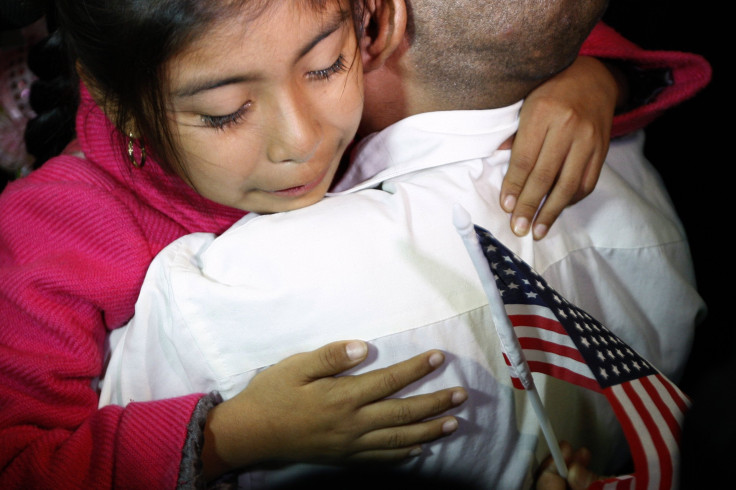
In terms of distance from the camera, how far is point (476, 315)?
936 mm

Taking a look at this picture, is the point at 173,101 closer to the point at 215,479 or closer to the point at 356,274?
the point at 356,274

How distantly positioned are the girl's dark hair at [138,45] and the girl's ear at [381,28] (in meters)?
0.17

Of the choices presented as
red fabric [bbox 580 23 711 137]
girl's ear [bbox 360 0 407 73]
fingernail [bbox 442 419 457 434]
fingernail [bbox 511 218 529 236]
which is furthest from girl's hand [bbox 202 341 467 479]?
red fabric [bbox 580 23 711 137]

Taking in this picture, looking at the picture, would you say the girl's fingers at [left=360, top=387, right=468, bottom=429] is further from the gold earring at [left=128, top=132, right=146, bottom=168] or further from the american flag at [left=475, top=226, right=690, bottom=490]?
the gold earring at [left=128, top=132, right=146, bottom=168]

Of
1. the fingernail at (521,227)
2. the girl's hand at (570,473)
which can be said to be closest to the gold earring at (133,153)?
the fingernail at (521,227)

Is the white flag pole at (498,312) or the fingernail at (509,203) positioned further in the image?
the fingernail at (509,203)

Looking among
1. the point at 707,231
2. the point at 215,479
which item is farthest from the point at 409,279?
the point at 707,231

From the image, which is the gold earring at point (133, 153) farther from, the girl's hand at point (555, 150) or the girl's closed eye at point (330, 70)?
the girl's hand at point (555, 150)

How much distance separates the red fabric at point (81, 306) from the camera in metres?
0.97

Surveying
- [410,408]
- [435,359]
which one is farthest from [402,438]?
[435,359]

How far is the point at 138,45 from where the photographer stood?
84 cm

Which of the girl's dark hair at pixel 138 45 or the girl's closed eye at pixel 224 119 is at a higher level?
the girl's dark hair at pixel 138 45

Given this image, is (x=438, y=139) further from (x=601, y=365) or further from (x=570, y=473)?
(x=570, y=473)

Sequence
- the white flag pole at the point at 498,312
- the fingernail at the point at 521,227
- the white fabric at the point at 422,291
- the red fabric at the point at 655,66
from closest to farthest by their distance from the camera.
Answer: the white flag pole at the point at 498,312 < the white fabric at the point at 422,291 < the fingernail at the point at 521,227 < the red fabric at the point at 655,66
